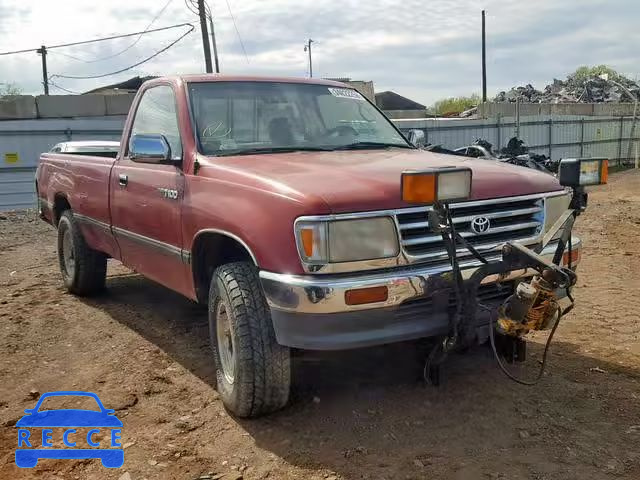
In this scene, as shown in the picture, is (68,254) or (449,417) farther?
(68,254)

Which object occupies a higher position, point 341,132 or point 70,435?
point 341,132

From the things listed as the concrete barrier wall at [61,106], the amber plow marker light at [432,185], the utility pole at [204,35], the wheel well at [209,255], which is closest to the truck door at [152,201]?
the wheel well at [209,255]

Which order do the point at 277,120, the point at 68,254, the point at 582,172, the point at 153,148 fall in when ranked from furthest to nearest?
the point at 68,254
the point at 277,120
the point at 153,148
the point at 582,172

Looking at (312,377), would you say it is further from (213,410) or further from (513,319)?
(513,319)

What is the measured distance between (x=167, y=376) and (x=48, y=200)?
321cm

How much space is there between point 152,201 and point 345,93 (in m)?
1.65

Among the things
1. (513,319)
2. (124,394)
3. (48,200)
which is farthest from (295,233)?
(48,200)

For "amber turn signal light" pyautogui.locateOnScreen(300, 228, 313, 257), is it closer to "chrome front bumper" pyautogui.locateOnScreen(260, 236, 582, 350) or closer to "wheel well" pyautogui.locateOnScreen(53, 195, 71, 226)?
"chrome front bumper" pyautogui.locateOnScreen(260, 236, 582, 350)

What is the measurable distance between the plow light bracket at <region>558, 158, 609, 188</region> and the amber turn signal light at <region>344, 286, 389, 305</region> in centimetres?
122

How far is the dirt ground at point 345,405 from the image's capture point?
2969mm

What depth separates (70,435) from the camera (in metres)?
3.35

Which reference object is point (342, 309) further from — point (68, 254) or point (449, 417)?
point (68, 254)

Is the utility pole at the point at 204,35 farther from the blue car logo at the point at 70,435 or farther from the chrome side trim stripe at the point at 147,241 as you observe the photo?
the blue car logo at the point at 70,435

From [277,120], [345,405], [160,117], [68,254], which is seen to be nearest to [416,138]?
[277,120]
